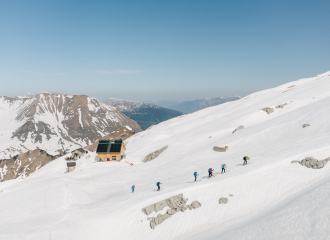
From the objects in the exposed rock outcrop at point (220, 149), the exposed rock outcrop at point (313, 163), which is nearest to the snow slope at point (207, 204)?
the exposed rock outcrop at point (313, 163)

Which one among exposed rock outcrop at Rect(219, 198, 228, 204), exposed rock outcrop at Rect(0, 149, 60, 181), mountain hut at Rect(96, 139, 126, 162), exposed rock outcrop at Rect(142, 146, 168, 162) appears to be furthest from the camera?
exposed rock outcrop at Rect(0, 149, 60, 181)

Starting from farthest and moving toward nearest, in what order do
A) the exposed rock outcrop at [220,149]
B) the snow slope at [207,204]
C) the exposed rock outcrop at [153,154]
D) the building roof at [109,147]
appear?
the building roof at [109,147], the exposed rock outcrop at [153,154], the exposed rock outcrop at [220,149], the snow slope at [207,204]

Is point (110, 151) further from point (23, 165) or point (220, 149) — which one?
point (23, 165)

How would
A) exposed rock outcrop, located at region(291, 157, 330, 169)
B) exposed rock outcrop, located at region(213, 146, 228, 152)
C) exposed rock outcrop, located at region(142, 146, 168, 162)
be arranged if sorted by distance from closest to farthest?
exposed rock outcrop, located at region(291, 157, 330, 169), exposed rock outcrop, located at region(213, 146, 228, 152), exposed rock outcrop, located at region(142, 146, 168, 162)

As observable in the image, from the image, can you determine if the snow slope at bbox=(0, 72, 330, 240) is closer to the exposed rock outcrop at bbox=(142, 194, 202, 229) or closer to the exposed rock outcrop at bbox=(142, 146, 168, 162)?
the exposed rock outcrop at bbox=(142, 194, 202, 229)

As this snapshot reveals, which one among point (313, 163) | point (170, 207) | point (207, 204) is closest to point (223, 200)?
point (207, 204)

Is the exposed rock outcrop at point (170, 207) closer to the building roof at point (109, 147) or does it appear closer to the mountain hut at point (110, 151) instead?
the mountain hut at point (110, 151)

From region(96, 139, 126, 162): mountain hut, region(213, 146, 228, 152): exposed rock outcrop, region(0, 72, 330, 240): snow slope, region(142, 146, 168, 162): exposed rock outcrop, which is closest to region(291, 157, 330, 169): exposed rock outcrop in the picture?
region(0, 72, 330, 240): snow slope
